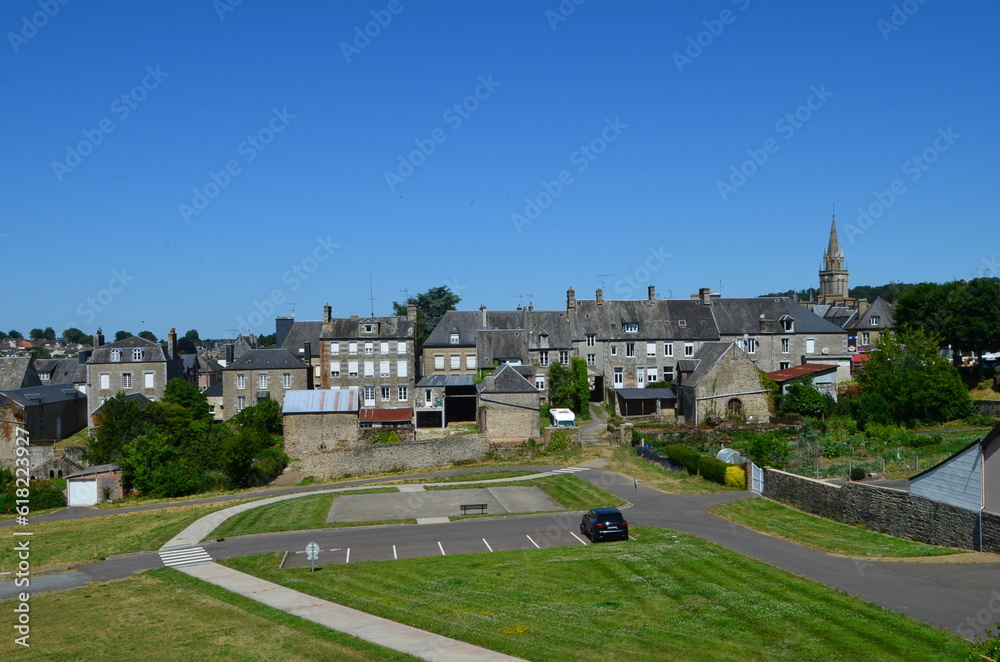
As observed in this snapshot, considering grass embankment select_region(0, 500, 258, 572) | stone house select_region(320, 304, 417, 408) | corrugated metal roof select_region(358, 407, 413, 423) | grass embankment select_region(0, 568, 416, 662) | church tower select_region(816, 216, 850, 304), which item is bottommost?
grass embankment select_region(0, 500, 258, 572)

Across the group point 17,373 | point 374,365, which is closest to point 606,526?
point 374,365

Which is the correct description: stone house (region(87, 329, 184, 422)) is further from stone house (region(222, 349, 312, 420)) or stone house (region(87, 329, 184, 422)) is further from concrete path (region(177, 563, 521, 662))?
concrete path (region(177, 563, 521, 662))

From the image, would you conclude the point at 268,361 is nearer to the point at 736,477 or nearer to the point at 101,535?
the point at 101,535

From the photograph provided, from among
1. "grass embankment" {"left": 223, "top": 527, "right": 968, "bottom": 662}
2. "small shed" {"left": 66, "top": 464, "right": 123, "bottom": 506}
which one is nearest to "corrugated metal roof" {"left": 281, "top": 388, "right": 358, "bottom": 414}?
"small shed" {"left": 66, "top": 464, "right": 123, "bottom": 506}

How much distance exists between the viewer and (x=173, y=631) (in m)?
18.0

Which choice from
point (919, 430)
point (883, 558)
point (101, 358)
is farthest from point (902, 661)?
point (101, 358)

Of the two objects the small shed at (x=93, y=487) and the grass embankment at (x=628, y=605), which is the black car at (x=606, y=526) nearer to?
the grass embankment at (x=628, y=605)

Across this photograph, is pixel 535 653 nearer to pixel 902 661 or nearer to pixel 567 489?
pixel 902 661

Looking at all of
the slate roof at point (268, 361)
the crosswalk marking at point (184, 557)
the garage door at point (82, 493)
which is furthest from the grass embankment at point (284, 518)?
the slate roof at point (268, 361)

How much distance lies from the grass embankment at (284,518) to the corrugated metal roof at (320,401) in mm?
12673

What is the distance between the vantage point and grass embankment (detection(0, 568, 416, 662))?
52.5 ft

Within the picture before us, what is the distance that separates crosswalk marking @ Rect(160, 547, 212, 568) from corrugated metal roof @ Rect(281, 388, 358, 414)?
74.5 ft

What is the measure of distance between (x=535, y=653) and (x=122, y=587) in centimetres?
1408

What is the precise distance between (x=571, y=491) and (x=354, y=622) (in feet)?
66.1
